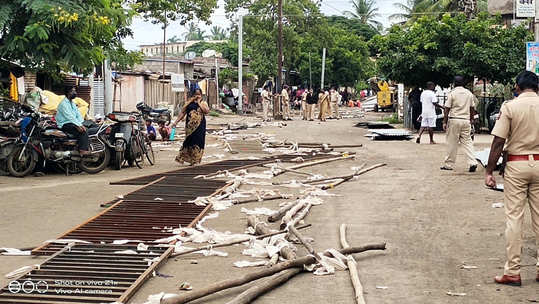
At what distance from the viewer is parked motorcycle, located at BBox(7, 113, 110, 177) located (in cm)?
1381

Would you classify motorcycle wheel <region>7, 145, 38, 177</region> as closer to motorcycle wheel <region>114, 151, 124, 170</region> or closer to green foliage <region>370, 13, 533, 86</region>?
motorcycle wheel <region>114, 151, 124, 170</region>

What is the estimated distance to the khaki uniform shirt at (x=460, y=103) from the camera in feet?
47.9

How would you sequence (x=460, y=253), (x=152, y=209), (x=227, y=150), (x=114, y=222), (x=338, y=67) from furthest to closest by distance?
1. (x=338, y=67)
2. (x=227, y=150)
3. (x=152, y=209)
4. (x=114, y=222)
5. (x=460, y=253)

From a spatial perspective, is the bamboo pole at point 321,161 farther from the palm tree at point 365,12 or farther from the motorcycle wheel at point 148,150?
the palm tree at point 365,12

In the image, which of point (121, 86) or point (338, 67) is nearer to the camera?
point (121, 86)

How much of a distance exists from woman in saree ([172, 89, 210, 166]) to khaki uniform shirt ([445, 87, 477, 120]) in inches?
200

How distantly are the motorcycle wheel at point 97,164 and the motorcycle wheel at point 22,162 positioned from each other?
1.00 meters

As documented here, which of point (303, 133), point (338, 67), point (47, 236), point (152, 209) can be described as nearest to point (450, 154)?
point (152, 209)


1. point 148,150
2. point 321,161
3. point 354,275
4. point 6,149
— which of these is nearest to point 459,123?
point 321,161

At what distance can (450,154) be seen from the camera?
1470cm

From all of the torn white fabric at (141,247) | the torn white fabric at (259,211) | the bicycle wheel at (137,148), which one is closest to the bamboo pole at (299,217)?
the torn white fabric at (259,211)

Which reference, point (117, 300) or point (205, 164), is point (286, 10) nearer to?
point (205, 164)

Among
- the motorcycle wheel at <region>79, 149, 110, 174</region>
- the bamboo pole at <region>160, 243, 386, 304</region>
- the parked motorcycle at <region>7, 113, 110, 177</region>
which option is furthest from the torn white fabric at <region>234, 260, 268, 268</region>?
the motorcycle wheel at <region>79, 149, 110, 174</region>

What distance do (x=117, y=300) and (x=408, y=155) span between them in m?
13.6
